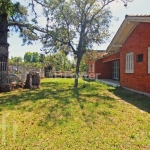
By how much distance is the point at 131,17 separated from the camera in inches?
356

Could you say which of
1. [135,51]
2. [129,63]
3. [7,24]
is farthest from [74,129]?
[7,24]

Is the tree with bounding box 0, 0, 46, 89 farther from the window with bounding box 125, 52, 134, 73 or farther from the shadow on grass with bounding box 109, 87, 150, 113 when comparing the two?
the shadow on grass with bounding box 109, 87, 150, 113

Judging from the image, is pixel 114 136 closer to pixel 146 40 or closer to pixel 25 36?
pixel 146 40

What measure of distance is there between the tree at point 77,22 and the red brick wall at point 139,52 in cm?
452

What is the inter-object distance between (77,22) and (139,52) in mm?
7562

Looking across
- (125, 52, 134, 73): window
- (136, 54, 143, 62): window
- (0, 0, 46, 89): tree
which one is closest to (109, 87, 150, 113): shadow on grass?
(136, 54, 143, 62): window

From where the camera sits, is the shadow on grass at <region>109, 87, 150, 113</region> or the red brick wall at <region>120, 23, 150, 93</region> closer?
the shadow on grass at <region>109, 87, 150, 113</region>

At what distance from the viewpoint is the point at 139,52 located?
991 cm

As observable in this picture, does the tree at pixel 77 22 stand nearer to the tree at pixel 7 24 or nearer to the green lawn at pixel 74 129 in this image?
the tree at pixel 7 24

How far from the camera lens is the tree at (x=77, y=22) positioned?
46.7 feet

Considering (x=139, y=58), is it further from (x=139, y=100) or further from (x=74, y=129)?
(x=74, y=129)

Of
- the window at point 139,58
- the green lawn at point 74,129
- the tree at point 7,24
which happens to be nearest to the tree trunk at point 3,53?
the tree at point 7,24

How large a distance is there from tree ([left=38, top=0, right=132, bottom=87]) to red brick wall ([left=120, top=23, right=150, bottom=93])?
452cm

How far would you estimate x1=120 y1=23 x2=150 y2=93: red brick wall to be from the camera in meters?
9.02
